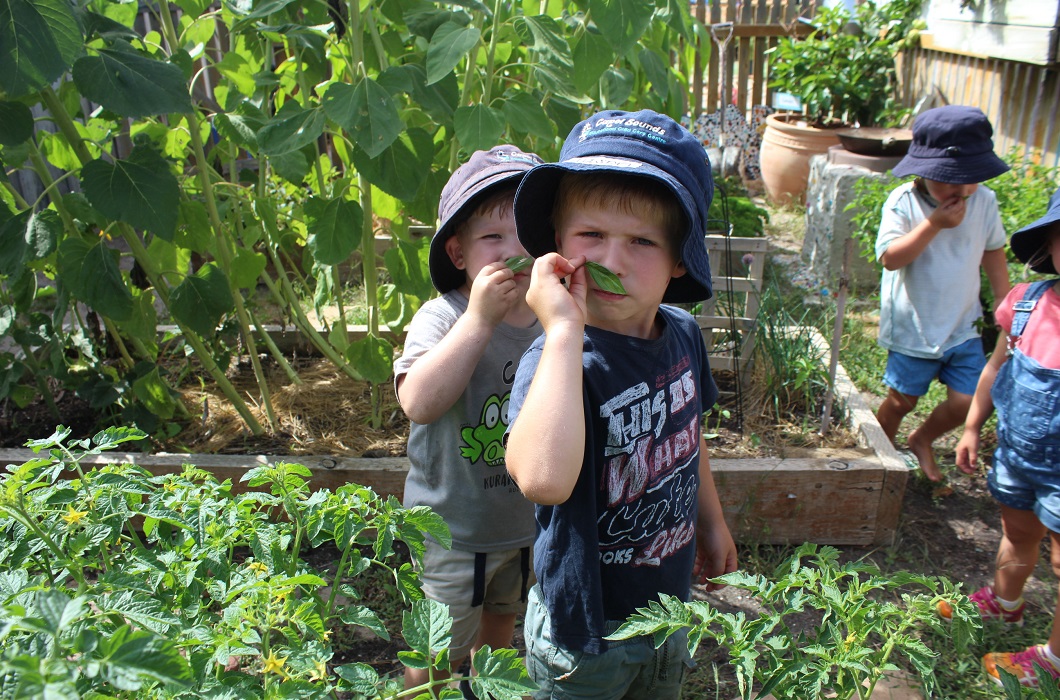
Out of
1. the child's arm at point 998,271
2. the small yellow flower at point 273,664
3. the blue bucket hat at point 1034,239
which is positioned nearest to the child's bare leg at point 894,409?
the child's arm at point 998,271

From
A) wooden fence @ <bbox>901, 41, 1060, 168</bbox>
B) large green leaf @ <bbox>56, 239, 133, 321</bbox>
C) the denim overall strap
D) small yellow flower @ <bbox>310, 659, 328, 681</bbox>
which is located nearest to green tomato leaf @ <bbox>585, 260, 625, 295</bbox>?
small yellow flower @ <bbox>310, 659, 328, 681</bbox>

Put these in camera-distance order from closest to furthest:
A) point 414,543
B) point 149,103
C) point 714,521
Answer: point 414,543 < point 714,521 < point 149,103

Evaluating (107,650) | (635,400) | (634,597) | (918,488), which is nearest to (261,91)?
(635,400)

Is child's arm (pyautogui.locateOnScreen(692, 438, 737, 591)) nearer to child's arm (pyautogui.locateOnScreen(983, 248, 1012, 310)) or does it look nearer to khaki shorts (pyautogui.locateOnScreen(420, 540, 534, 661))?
khaki shorts (pyautogui.locateOnScreen(420, 540, 534, 661))

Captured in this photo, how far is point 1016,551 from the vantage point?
94.7 inches

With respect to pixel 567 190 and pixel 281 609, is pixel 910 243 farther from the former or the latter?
pixel 281 609

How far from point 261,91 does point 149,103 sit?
970 millimetres

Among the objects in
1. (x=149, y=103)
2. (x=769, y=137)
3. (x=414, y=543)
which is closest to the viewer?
(x=414, y=543)

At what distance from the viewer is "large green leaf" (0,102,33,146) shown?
2.08m

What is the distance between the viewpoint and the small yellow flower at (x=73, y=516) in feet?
3.43

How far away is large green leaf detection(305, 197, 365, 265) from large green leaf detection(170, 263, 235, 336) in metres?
0.31

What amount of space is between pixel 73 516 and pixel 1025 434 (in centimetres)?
225

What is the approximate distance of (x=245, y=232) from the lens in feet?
9.85

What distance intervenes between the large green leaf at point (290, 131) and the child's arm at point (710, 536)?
1336 mm
